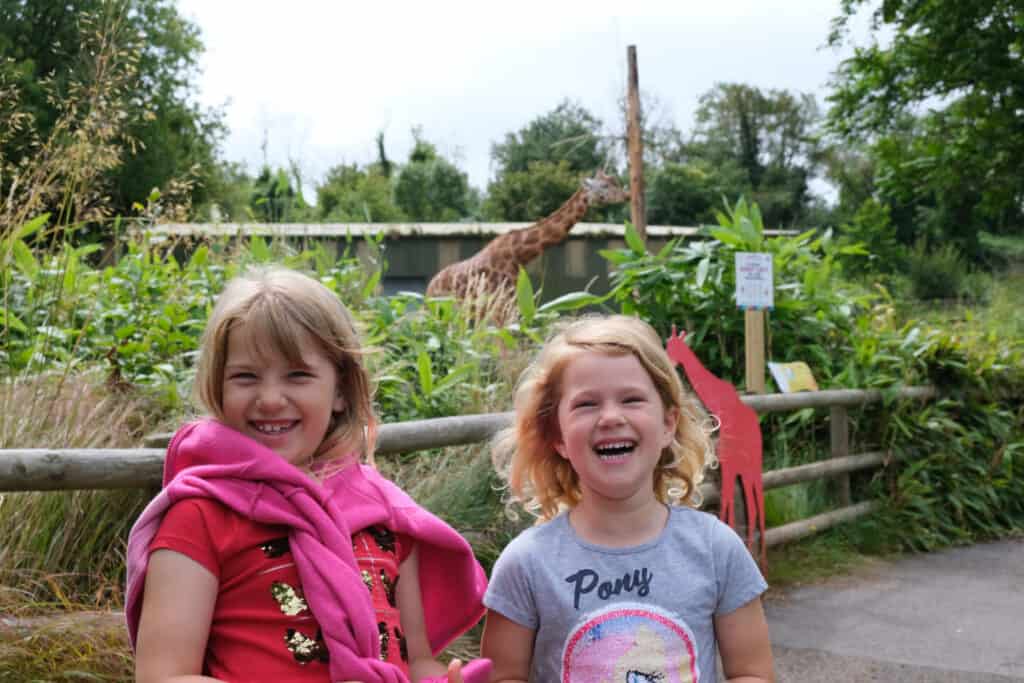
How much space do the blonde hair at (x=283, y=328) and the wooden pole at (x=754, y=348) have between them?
159 inches

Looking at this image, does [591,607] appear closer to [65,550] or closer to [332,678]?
[332,678]

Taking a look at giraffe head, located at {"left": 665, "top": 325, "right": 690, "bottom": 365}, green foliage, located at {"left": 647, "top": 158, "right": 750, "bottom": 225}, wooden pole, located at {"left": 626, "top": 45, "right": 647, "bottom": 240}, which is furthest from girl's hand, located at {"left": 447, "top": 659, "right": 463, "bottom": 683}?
green foliage, located at {"left": 647, "top": 158, "right": 750, "bottom": 225}

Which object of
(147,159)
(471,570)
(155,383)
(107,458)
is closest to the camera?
(471,570)

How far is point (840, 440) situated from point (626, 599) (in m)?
4.82

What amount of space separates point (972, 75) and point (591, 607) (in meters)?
18.4

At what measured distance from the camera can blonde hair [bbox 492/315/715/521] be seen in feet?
6.46

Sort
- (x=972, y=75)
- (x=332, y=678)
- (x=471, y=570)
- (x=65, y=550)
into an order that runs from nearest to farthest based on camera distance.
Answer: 1. (x=332, y=678)
2. (x=471, y=570)
3. (x=65, y=550)
4. (x=972, y=75)

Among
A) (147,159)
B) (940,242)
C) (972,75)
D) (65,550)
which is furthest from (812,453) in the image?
(940,242)

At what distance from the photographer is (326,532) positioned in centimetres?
155

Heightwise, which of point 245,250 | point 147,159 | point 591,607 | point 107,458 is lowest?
point 591,607

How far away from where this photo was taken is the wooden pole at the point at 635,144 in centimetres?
1697

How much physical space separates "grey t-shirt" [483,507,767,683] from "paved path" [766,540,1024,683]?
2343 mm

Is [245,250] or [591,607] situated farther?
[245,250]

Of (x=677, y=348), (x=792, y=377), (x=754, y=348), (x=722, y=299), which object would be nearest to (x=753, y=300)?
(x=754, y=348)
